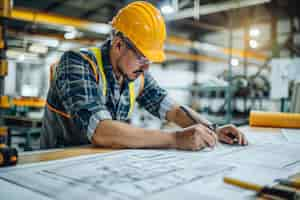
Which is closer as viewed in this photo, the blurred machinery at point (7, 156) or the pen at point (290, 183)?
the pen at point (290, 183)

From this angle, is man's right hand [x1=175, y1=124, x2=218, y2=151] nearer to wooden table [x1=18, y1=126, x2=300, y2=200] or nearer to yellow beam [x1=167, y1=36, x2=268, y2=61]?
wooden table [x1=18, y1=126, x2=300, y2=200]

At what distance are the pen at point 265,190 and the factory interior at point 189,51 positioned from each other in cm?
78

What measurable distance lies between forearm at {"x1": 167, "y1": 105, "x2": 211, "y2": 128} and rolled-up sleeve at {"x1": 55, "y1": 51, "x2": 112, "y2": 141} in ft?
2.06

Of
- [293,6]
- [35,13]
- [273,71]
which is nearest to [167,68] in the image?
[293,6]

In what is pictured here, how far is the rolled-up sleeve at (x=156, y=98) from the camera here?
200cm

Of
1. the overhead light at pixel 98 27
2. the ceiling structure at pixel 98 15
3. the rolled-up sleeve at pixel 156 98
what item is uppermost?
the ceiling structure at pixel 98 15

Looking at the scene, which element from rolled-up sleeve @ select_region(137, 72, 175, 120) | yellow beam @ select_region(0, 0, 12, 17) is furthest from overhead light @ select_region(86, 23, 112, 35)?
→ rolled-up sleeve @ select_region(137, 72, 175, 120)

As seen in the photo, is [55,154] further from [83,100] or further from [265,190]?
[265,190]

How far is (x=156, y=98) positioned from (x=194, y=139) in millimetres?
702

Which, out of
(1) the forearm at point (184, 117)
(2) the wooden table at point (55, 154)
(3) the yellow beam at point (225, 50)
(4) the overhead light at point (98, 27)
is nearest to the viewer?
(2) the wooden table at point (55, 154)

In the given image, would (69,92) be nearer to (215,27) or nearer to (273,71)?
(273,71)

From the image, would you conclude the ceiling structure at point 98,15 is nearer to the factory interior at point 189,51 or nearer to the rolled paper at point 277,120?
the factory interior at point 189,51

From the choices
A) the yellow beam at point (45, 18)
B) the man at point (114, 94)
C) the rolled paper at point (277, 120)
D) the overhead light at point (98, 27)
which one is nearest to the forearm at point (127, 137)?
the man at point (114, 94)

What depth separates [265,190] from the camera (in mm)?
750
